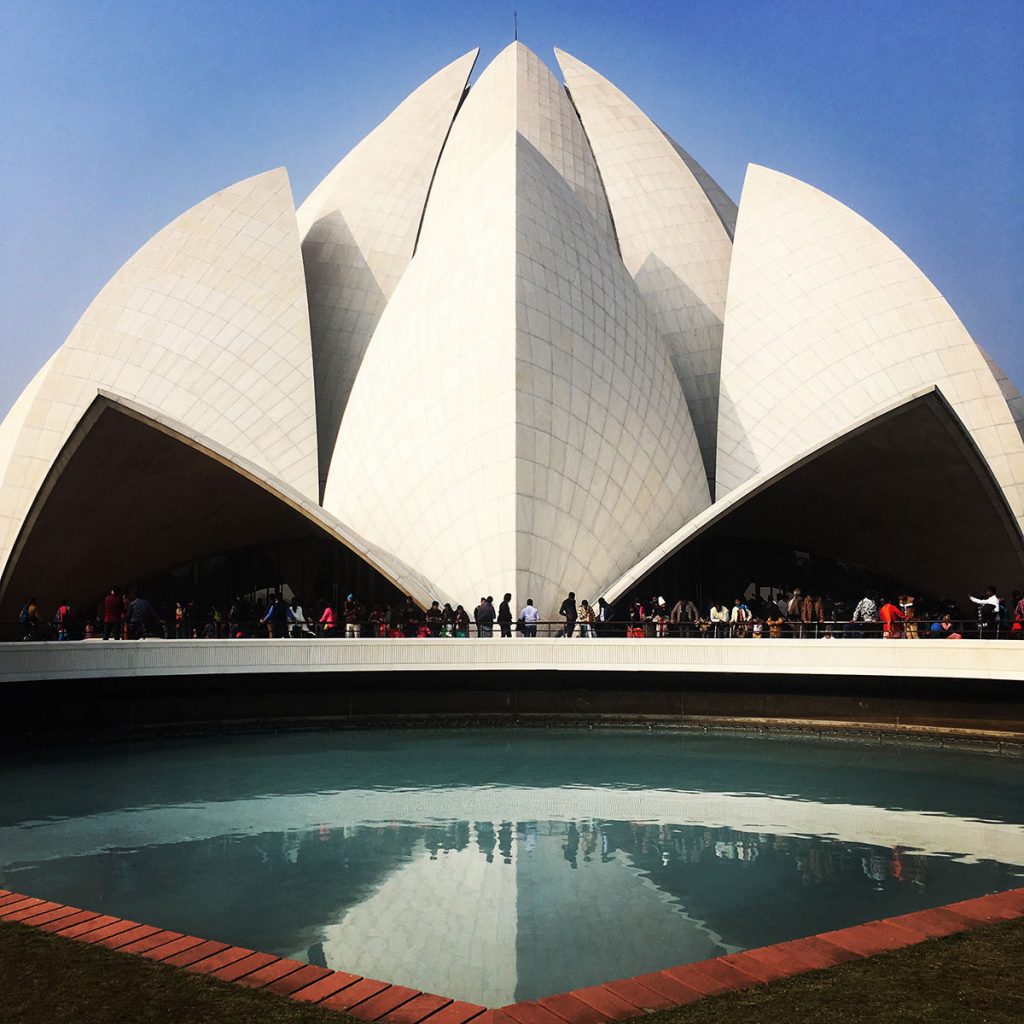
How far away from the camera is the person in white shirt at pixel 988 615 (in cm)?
1215

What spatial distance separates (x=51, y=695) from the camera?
38.6 ft

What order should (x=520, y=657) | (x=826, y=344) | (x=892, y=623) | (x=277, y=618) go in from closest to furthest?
1. (x=892, y=623)
2. (x=520, y=657)
3. (x=277, y=618)
4. (x=826, y=344)

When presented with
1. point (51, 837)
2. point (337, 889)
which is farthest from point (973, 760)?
point (51, 837)

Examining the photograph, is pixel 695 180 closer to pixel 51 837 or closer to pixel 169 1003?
pixel 51 837

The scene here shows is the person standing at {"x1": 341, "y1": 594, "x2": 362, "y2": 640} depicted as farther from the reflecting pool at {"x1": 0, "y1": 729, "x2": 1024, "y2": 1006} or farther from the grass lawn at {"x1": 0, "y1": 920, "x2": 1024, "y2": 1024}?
the grass lawn at {"x1": 0, "y1": 920, "x2": 1024, "y2": 1024}

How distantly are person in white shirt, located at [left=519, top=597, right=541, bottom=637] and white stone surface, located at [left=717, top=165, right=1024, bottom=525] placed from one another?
7042 mm

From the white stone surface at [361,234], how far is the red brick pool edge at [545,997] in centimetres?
1886

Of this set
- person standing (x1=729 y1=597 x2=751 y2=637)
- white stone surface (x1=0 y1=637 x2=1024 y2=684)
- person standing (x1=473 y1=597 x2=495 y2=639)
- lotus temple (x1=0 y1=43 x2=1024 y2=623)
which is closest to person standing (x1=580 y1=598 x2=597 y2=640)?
white stone surface (x1=0 y1=637 x2=1024 y2=684)

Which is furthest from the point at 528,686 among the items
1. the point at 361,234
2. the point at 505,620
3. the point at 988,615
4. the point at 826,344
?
the point at 361,234

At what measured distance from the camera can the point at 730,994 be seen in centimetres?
325

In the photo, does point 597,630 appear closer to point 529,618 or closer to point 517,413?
point 529,618

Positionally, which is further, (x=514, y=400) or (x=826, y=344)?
(x=826, y=344)

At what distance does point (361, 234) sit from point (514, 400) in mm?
11016

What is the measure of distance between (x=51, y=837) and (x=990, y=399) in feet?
60.5
